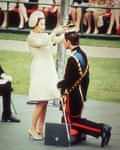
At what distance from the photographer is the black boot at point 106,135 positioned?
369 inches

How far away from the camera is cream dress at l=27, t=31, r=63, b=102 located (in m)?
9.60

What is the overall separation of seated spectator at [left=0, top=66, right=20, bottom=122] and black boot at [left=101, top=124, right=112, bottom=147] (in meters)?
1.76

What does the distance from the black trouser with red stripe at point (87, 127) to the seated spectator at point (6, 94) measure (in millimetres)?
1433

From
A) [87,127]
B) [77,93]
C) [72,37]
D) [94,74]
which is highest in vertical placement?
[72,37]

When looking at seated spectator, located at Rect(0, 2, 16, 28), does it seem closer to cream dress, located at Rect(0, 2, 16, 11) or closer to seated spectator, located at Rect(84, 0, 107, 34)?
cream dress, located at Rect(0, 2, 16, 11)

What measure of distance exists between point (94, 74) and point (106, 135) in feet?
21.3

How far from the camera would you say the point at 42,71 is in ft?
31.7

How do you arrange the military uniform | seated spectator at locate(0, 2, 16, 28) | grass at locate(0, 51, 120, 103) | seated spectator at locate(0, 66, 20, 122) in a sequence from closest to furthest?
the military uniform → seated spectator at locate(0, 66, 20, 122) → grass at locate(0, 51, 120, 103) → seated spectator at locate(0, 2, 16, 28)

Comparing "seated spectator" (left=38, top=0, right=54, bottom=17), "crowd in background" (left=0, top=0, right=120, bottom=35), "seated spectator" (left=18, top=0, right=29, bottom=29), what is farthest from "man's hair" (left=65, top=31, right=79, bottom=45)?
"seated spectator" (left=18, top=0, right=29, bottom=29)

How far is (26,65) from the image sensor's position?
53.9 feet

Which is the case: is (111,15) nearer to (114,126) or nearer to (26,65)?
(26,65)

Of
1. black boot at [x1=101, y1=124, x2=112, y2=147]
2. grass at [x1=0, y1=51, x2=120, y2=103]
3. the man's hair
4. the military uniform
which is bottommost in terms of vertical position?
grass at [x1=0, y1=51, x2=120, y2=103]

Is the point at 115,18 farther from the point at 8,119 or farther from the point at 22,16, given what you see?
the point at 8,119

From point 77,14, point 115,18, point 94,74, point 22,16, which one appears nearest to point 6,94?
point 94,74
